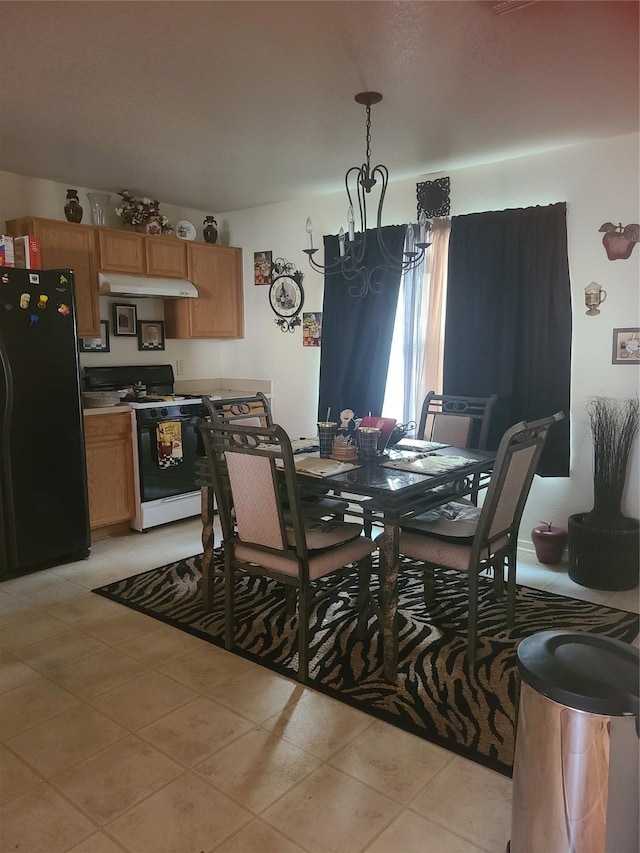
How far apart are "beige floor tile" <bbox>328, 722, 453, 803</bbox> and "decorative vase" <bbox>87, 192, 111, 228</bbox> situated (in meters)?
3.81

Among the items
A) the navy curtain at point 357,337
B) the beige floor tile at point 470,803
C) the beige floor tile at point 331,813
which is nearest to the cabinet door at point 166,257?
the navy curtain at point 357,337

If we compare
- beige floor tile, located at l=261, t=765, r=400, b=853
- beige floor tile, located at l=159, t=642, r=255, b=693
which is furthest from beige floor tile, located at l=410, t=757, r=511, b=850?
beige floor tile, located at l=159, t=642, r=255, b=693

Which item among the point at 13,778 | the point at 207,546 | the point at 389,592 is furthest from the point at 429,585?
the point at 13,778

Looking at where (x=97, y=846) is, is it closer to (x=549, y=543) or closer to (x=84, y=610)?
(x=84, y=610)

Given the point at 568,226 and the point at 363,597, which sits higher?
the point at 568,226

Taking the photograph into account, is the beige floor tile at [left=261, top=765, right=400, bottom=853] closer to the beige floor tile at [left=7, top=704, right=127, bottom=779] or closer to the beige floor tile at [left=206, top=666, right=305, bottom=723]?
the beige floor tile at [left=206, top=666, right=305, bottom=723]

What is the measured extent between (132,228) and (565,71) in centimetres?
331

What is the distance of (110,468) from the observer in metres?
4.23

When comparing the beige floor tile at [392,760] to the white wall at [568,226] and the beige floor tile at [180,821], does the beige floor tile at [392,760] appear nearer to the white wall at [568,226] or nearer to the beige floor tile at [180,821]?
the beige floor tile at [180,821]

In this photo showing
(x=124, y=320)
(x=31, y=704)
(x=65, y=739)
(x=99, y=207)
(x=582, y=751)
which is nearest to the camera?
(x=582, y=751)

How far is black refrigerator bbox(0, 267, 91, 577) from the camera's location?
3453 millimetres

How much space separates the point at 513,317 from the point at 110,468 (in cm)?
287

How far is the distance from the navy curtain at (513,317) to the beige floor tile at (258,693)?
213 cm

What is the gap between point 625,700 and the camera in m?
1.33
